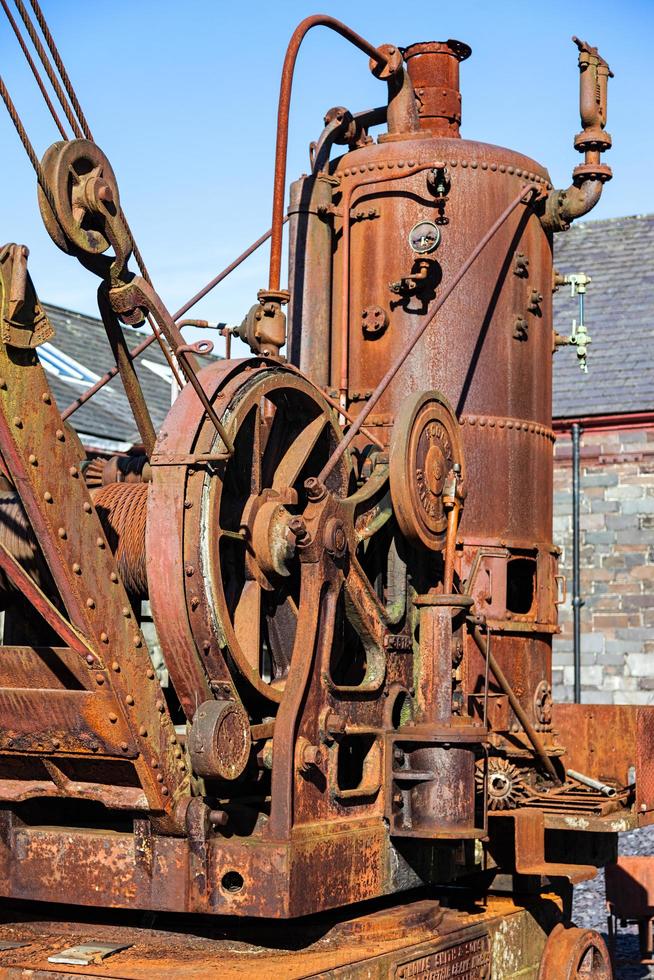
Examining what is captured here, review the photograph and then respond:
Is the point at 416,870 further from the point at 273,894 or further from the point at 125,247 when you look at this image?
the point at 125,247

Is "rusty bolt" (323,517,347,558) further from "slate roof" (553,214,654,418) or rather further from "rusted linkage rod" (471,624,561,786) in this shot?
"slate roof" (553,214,654,418)

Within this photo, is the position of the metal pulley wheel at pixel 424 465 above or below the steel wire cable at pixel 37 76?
below

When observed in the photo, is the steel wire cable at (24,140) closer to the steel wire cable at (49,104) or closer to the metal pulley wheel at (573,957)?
the steel wire cable at (49,104)

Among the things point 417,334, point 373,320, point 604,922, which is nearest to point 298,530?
point 417,334

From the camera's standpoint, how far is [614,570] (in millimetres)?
18875

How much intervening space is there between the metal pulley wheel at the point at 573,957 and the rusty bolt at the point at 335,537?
7.80ft

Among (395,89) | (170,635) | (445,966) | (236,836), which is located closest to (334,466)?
(170,635)

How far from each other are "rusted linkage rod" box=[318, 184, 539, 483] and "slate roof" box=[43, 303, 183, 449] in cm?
1161

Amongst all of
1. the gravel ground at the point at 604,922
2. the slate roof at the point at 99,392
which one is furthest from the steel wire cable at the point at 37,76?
the slate roof at the point at 99,392

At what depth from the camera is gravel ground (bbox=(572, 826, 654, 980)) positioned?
975 centimetres

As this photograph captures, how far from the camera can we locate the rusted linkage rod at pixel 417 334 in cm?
570

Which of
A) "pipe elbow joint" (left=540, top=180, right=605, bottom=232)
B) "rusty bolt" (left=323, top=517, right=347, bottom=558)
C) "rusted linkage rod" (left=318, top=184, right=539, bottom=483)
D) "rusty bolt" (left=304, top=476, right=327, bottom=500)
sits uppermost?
"pipe elbow joint" (left=540, top=180, right=605, bottom=232)

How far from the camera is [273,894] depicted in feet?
16.4

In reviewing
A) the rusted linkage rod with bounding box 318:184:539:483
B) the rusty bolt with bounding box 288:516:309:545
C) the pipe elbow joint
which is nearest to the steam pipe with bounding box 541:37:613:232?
the pipe elbow joint
